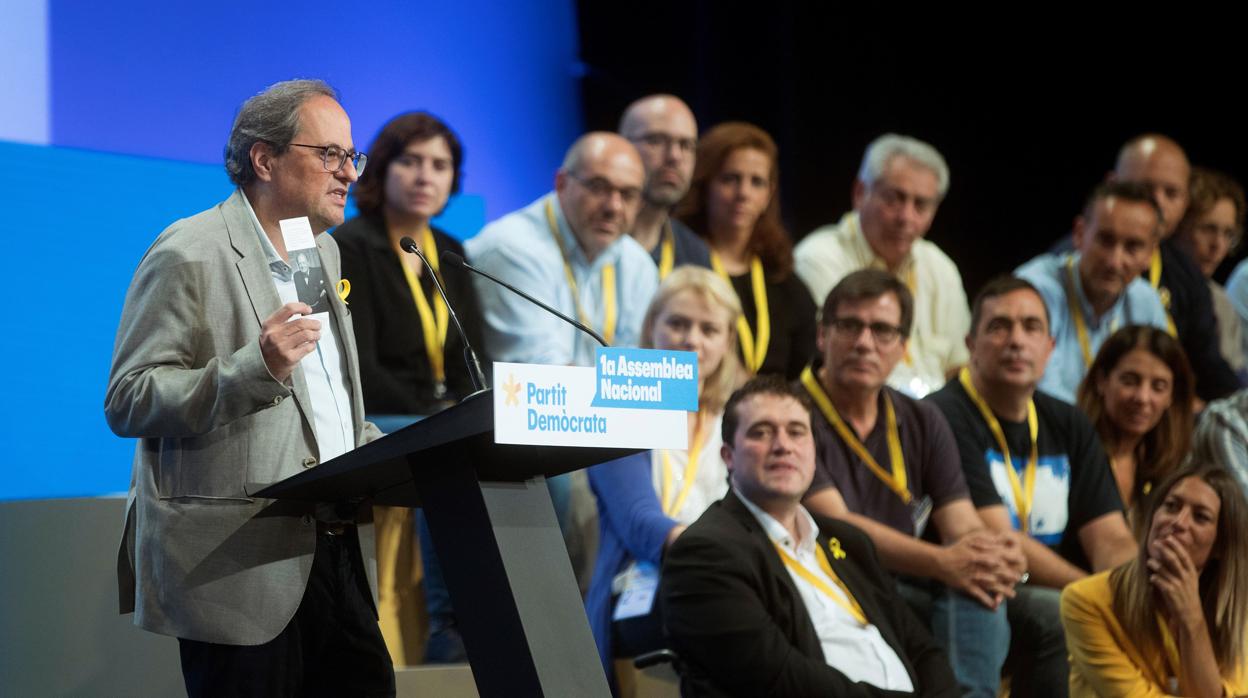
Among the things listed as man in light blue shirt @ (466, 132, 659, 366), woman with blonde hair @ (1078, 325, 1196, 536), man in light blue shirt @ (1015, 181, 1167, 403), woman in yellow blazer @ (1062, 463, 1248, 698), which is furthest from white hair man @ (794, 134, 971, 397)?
woman in yellow blazer @ (1062, 463, 1248, 698)

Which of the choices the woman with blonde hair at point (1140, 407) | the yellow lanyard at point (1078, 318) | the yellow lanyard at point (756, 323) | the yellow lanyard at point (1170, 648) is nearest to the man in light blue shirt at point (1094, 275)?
the yellow lanyard at point (1078, 318)

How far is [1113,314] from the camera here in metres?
5.16

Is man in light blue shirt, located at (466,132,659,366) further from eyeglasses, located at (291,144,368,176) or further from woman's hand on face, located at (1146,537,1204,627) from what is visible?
eyeglasses, located at (291,144,368,176)

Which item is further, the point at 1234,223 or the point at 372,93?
the point at 1234,223

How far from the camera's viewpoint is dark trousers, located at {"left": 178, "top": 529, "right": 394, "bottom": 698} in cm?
197

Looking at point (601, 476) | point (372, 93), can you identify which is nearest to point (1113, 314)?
point (601, 476)

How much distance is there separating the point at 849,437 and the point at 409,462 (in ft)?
7.25

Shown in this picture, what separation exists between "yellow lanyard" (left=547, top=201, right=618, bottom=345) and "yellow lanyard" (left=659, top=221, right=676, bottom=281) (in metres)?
0.26

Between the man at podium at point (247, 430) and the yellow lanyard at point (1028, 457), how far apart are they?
2.58 meters

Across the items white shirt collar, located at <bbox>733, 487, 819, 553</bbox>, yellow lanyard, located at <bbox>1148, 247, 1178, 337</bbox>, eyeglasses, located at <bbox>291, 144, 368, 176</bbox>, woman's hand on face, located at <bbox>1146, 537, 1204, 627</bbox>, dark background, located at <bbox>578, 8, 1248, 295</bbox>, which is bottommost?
woman's hand on face, located at <bbox>1146, 537, 1204, 627</bbox>

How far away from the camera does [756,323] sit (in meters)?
4.67

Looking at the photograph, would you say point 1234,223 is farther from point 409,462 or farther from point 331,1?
point 409,462

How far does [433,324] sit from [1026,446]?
69.3 inches

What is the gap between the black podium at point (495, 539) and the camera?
5.96 ft
